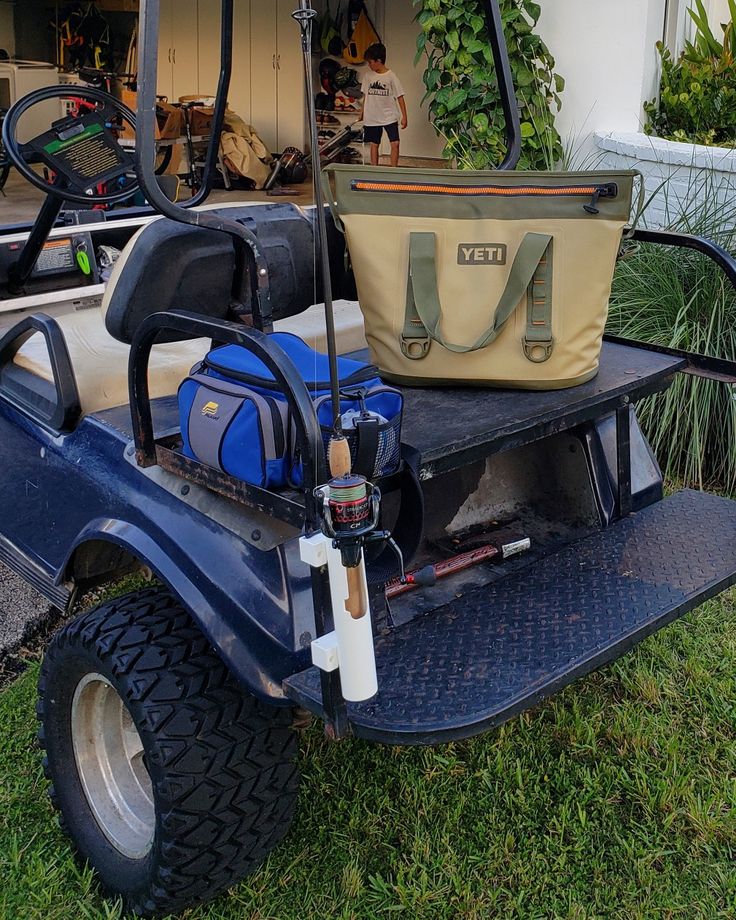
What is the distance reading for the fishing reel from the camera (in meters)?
1.50

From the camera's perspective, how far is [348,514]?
59.2 inches

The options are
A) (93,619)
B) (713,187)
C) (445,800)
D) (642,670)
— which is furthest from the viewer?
(713,187)

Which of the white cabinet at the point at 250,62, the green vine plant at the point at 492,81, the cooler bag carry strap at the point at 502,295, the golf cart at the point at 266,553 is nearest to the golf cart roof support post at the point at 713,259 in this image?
the golf cart at the point at 266,553

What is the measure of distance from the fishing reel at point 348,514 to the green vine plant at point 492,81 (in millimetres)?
4014

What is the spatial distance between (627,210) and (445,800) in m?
1.40

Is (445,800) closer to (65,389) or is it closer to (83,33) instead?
(65,389)

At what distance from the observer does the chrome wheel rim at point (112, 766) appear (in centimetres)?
218

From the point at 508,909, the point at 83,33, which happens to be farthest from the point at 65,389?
the point at 83,33

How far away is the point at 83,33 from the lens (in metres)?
14.4

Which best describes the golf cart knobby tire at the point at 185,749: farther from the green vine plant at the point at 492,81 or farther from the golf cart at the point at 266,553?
the green vine plant at the point at 492,81

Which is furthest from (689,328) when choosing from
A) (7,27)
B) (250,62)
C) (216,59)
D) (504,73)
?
(7,27)

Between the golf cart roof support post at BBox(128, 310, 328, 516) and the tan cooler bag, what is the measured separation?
524mm

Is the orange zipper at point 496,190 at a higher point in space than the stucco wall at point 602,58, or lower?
lower

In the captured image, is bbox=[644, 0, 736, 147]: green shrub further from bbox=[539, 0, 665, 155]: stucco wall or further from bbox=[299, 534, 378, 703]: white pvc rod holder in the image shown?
bbox=[299, 534, 378, 703]: white pvc rod holder
